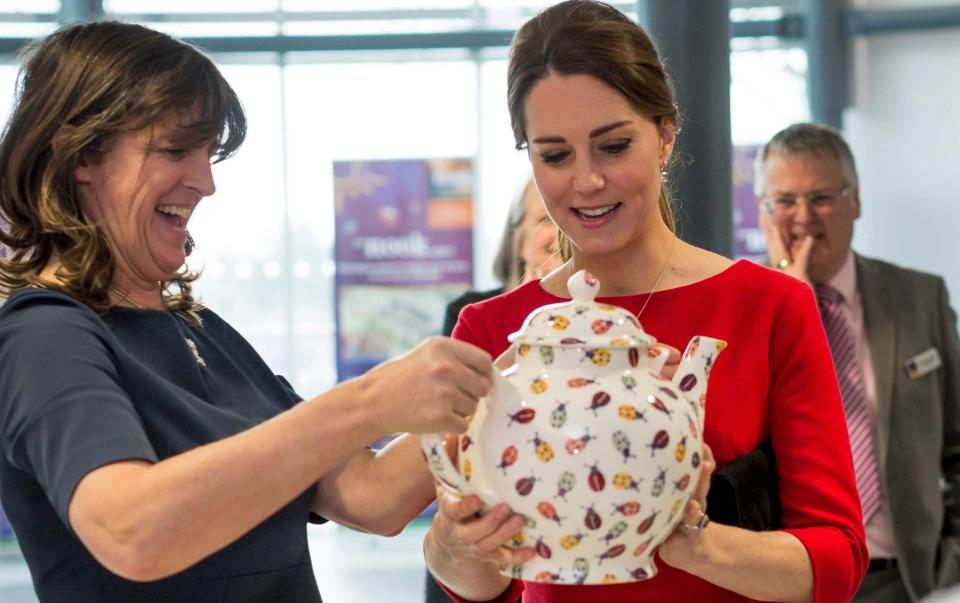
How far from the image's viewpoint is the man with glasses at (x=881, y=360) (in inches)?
123

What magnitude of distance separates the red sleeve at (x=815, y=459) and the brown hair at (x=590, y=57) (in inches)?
15.3

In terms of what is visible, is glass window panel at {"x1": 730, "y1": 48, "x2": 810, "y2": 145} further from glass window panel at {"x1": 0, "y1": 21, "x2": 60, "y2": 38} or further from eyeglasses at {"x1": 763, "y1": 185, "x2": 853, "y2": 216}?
eyeglasses at {"x1": 763, "y1": 185, "x2": 853, "y2": 216}

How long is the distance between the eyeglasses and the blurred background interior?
3.83m

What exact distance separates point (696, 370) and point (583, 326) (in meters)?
0.17

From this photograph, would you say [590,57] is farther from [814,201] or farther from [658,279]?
[814,201]

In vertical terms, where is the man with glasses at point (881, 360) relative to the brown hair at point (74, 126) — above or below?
below

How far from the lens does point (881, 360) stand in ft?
10.6

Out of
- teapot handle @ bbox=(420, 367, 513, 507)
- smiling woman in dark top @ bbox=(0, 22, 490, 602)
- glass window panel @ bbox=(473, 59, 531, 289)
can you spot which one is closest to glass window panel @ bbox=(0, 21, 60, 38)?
glass window panel @ bbox=(473, 59, 531, 289)

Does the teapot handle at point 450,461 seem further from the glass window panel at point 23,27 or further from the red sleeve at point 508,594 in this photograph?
the glass window panel at point 23,27

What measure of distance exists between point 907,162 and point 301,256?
12.7ft

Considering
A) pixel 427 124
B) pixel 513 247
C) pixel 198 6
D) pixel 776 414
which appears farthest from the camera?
pixel 427 124

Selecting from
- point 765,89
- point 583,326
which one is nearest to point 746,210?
point 765,89

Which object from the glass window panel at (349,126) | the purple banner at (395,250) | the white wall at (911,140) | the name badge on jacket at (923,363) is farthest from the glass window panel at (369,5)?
the name badge on jacket at (923,363)

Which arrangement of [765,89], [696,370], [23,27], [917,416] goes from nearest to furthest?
1. [696,370]
2. [917,416]
3. [23,27]
4. [765,89]
